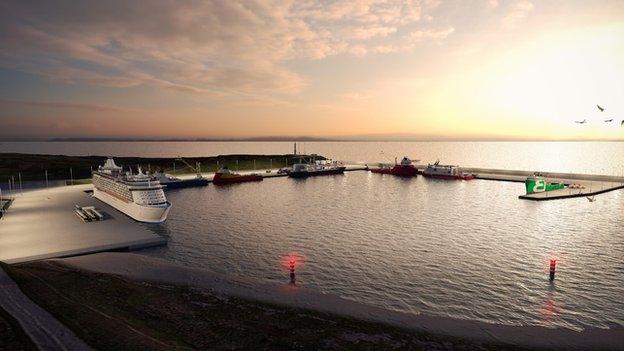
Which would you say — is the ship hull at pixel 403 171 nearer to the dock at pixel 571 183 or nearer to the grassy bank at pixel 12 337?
the dock at pixel 571 183

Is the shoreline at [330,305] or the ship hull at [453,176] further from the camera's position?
the ship hull at [453,176]

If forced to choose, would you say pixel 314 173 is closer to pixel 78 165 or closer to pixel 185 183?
pixel 185 183

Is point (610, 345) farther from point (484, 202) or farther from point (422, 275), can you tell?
point (484, 202)

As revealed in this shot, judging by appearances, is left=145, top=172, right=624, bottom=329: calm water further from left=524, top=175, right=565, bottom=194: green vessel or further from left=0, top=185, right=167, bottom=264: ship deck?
left=524, top=175, right=565, bottom=194: green vessel

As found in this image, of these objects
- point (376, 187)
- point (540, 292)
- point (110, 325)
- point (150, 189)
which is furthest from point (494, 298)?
point (376, 187)

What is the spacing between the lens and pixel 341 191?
3280 inches

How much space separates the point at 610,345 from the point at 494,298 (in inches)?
273

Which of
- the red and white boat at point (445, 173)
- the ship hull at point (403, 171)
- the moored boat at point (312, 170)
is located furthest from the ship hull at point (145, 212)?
the ship hull at point (403, 171)

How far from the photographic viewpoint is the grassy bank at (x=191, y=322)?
1744 cm

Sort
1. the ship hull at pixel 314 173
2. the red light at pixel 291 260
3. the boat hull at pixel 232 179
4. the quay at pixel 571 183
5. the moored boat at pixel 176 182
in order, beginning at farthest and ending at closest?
1. the ship hull at pixel 314 173
2. the boat hull at pixel 232 179
3. the moored boat at pixel 176 182
4. the quay at pixel 571 183
5. the red light at pixel 291 260

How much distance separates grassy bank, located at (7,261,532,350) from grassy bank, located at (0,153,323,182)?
207 feet

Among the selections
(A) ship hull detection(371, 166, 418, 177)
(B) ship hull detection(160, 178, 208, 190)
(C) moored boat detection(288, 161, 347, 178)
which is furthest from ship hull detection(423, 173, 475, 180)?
(B) ship hull detection(160, 178, 208, 190)

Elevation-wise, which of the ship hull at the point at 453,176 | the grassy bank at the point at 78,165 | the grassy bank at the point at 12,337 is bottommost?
Result: the ship hull at the point at 453,176

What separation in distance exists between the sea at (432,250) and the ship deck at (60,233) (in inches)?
131
